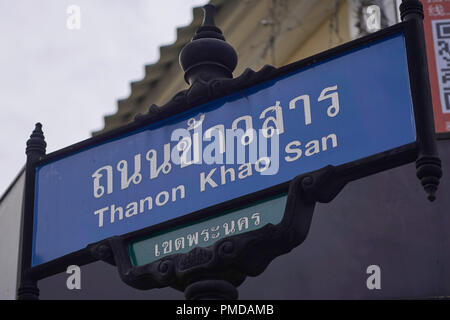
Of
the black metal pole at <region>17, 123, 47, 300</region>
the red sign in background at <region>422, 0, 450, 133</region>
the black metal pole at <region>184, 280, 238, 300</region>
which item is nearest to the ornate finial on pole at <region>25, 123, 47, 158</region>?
the black metal pole at <region>17, 123, 47, 300</region>

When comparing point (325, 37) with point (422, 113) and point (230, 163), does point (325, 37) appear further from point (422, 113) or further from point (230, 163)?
point (422, 113)

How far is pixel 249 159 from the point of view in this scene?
2.41 m

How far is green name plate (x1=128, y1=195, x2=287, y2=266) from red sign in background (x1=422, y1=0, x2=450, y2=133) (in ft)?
9.40

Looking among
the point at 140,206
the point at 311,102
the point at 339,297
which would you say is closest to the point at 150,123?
the point at 140,206

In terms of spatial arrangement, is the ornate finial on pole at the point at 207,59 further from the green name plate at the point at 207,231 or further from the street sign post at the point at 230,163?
the green name plate at the point at 207,231

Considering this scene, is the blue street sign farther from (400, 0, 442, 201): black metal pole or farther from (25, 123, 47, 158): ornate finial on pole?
(25, 123, 47, 158): ornate finial on pole

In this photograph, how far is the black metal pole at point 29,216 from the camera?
262 centimetres

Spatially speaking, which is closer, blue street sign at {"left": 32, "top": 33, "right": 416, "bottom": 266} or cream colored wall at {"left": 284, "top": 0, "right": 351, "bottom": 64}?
blue street sign at {"left": 32, "top": 33, "right": 416, "bottom": 266}

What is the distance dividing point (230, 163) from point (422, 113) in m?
0.59

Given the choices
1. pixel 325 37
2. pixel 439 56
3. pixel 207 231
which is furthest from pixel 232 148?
pixel 325 37

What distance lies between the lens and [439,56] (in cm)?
520

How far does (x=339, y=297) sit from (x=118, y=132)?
8.27 ft

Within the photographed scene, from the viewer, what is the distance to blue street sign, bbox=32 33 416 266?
7.43 ft
